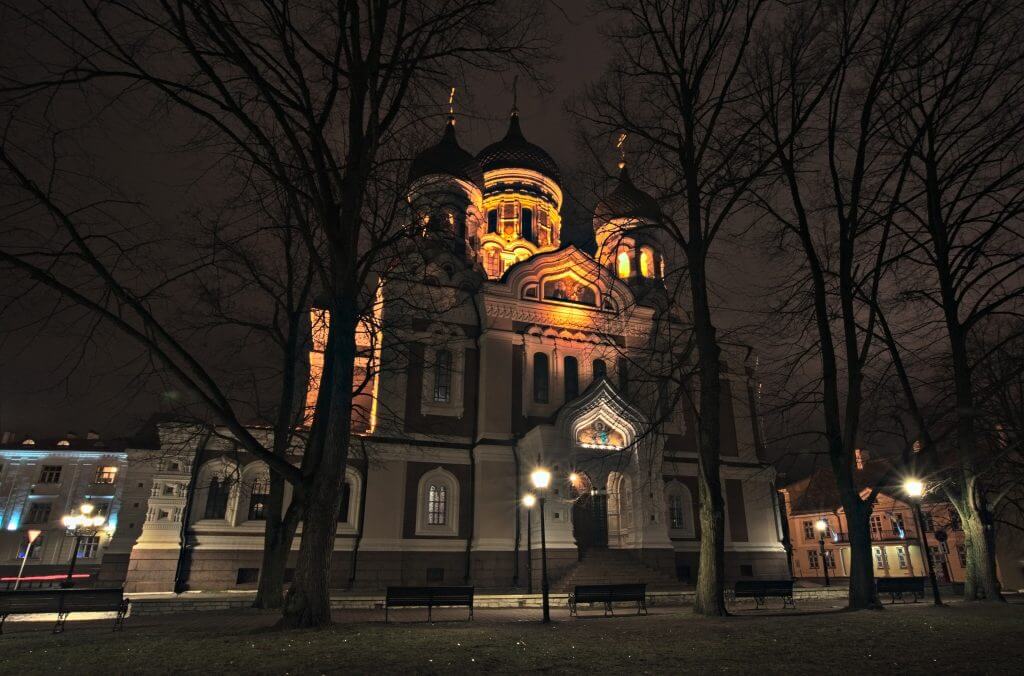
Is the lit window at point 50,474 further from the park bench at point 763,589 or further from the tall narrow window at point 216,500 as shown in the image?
the park bench at point 763,589

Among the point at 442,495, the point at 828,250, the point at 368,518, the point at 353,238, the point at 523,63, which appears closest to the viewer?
the point at 523,63

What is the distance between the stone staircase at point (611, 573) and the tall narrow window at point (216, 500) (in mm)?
10891

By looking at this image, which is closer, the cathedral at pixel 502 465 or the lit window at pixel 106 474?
the cathedral at pixel 502 465

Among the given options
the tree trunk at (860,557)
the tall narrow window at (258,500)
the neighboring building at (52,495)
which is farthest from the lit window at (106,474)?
the tree trunk at (860,557)

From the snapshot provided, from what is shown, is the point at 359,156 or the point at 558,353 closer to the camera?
the point at 359,156

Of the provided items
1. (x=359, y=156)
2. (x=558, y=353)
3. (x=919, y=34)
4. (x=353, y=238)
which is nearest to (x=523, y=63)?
(x=359, y=156)

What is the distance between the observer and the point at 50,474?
41.4 m

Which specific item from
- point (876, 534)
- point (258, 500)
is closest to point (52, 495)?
point (258, 500)

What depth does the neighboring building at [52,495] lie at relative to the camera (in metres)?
38.8

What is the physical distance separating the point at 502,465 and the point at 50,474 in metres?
36.7

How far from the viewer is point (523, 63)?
925 cm

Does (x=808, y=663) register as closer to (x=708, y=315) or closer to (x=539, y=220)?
(x=708, y=315)

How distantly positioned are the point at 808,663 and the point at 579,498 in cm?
1582

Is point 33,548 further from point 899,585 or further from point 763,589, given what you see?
point 899,585
